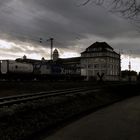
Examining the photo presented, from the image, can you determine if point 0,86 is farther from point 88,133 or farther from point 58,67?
point 58,67

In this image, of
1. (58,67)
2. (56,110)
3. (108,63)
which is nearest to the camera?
(56,110)

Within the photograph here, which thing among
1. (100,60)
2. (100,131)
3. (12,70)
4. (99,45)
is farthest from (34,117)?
(99,45)

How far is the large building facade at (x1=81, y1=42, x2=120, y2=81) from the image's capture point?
388ft

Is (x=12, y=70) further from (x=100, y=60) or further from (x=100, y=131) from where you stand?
(x=100, y=60)

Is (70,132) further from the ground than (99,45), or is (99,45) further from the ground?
(99,45)

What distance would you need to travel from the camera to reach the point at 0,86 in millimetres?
26422

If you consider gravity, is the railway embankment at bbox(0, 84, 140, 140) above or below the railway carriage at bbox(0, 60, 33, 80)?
below

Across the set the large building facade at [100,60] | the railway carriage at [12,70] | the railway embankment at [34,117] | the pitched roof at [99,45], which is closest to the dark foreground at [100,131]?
the railway embankment at [34,117]

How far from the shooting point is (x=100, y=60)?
394 feet

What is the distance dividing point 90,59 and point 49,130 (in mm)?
113226

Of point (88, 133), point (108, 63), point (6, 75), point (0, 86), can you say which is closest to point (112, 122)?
point (88, 133)

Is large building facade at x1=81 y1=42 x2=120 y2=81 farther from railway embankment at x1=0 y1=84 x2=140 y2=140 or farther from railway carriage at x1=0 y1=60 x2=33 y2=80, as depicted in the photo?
railway embankment at x1=0 y1=84 x2=140 y2=140

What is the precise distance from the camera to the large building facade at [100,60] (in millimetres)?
118250

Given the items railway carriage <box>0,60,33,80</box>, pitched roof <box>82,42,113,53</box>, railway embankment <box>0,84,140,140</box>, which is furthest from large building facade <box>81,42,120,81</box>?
railway embankment <box>0,84,140,140</box>
